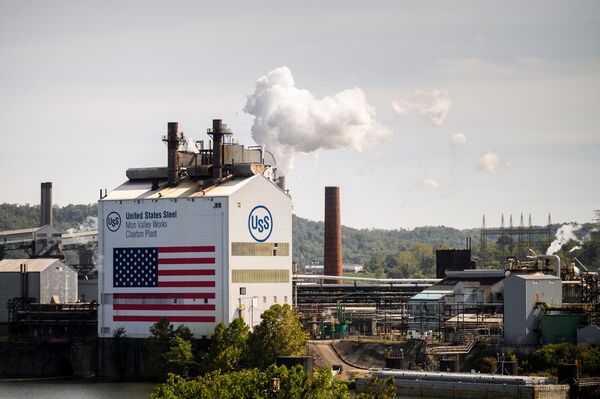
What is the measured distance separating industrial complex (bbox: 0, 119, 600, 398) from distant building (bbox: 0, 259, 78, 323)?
0.12 m

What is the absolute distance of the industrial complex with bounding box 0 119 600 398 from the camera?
302ft

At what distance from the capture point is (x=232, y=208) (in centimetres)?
9450

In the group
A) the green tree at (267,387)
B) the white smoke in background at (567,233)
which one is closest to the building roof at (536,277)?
the green tree at (267,387)

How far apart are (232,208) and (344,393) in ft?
120

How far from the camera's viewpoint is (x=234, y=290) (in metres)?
93.8

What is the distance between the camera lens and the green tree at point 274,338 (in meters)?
89.8

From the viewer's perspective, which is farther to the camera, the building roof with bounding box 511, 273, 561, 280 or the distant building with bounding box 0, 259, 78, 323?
the distant building with bounding box 0, 259, 78, 323

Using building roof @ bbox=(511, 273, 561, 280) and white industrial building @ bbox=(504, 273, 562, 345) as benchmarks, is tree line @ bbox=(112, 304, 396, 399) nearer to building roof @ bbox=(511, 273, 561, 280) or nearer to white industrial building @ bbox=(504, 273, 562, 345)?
white industrial building @ bbox=(504, 273, 562, 345)

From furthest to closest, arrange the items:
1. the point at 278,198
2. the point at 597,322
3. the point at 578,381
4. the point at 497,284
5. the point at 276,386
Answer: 1. the point at 497,284
2. the point at 278,198
3. the point at 597,322
4. the point at 578,381
5. the point at 276,386

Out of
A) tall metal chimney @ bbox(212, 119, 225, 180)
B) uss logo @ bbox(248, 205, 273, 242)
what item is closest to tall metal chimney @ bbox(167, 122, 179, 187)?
tall metal chimney @ bbox(212, 119, 225, 180)

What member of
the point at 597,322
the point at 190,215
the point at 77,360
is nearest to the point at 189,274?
the point at 190,215

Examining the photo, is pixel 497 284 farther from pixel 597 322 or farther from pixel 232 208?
pixel 232 208

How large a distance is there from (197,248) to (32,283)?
20.3m

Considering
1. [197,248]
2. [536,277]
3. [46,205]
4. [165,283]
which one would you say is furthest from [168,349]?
[46,205]
